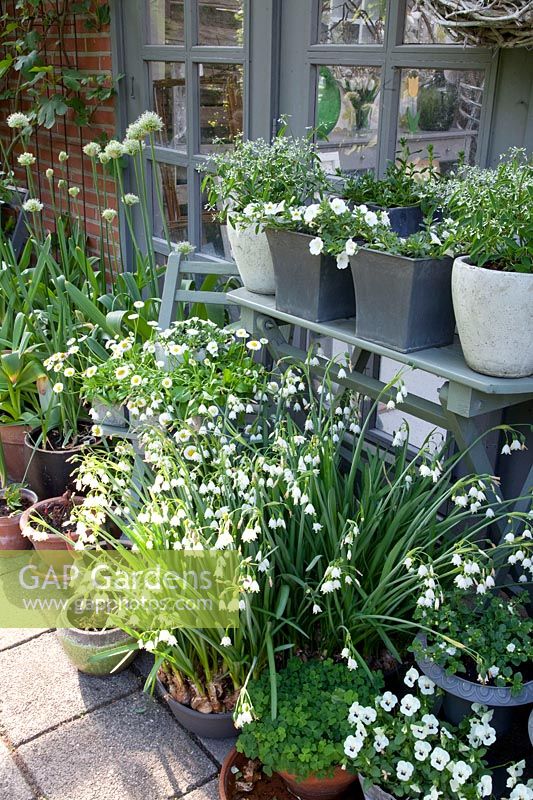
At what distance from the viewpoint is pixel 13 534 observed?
2760 mm

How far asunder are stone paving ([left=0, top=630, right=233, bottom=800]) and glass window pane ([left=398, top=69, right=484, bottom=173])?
162 centimetres

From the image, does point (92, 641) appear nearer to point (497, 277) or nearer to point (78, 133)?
point (497, 277)

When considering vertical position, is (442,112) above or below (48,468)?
above

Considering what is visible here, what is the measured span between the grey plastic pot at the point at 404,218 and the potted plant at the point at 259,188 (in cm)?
20

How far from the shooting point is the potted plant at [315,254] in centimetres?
177

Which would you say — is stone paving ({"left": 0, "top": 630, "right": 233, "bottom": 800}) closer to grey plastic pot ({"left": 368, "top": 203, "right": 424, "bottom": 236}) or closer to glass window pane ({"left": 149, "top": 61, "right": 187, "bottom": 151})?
grey plastic pot ({"left": 368, "top": 203, "right": 424, "bottom": 236})

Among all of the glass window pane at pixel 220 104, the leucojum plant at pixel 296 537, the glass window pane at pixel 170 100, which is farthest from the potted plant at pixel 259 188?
the glass window pane at pixel 170 100

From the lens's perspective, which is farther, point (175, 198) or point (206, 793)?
point (175, 198)

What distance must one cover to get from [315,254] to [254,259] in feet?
1.32

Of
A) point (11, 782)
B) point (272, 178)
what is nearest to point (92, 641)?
point (11, 782)

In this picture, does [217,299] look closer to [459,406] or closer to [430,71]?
[430,71]

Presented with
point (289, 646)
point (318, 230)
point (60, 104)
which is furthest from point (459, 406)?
point (60, 104)

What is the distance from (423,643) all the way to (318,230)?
934 millimetres

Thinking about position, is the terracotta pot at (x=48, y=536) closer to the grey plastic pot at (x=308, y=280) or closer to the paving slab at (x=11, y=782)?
the paving slab at (x=11, y=782)
